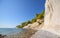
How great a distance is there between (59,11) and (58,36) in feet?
16.7

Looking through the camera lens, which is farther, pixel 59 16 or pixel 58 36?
pixel 59 16

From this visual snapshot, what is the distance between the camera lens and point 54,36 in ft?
23.7

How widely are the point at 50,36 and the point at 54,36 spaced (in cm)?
49

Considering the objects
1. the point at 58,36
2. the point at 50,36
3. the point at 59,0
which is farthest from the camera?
the point at 59,0

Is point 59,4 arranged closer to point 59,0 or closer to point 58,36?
point 59,0

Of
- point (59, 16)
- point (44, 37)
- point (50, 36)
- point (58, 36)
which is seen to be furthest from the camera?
point (59, 16)

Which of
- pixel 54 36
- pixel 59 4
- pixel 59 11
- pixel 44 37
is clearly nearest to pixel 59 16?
pixel 59 11

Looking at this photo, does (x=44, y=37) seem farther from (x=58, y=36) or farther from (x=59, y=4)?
(x=59, y=4)

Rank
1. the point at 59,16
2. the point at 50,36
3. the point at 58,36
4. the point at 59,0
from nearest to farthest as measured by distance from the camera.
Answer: the point at 58,36 → the point at 50,36 → the point at 59,16 → the point at 59,0

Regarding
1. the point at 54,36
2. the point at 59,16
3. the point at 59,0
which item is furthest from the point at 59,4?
the point at 54,36

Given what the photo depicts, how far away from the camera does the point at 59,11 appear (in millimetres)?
11547

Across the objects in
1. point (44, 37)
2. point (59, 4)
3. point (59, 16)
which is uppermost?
point (59, 4)

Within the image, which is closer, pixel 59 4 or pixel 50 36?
pixel 50 36

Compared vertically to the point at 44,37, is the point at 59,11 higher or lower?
higher
